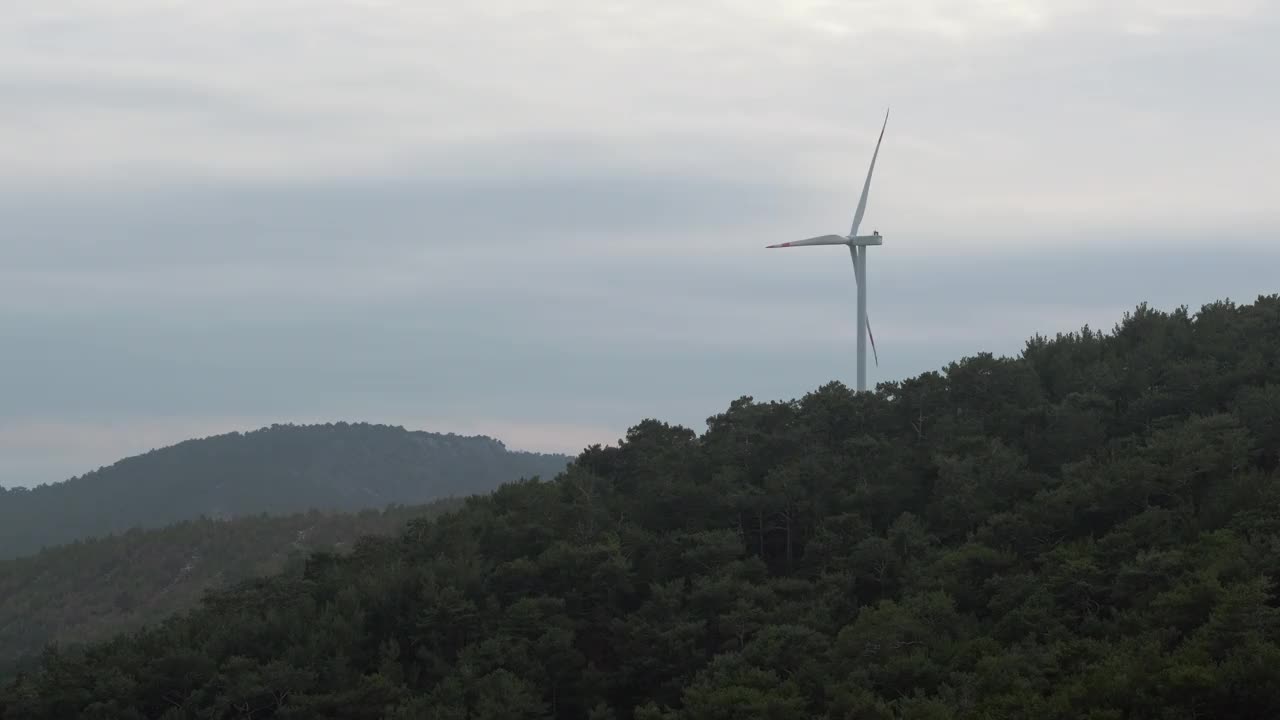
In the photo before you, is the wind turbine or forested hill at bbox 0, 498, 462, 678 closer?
the wind turbine

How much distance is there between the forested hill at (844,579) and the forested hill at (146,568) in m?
73.2

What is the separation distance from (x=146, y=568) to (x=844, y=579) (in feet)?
391

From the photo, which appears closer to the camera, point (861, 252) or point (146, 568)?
point (861, 252)

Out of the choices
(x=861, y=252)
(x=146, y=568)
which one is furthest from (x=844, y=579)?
(x=146, y=568)

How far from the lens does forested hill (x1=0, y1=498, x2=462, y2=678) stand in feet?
509

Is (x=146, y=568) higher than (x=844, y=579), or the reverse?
(x=146, y=568)

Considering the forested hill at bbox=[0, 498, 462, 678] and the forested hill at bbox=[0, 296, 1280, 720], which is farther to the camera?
the forested hill at bbox=[0, 498, 462, 678]

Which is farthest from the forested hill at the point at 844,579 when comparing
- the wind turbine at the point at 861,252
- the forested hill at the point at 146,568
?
the forested hill at the point at 146,568

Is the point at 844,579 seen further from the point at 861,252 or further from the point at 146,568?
the point at 146,568

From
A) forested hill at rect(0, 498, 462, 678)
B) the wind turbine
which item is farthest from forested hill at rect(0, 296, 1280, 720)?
forested hill at rect(0, 498, 462, 678)

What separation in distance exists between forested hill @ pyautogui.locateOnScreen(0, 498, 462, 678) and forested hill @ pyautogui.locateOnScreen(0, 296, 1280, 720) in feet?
240

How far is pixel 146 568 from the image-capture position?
17038cm

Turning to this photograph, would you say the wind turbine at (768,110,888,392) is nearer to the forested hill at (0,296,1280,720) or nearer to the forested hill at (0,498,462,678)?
the forested hill at (0,296,1280,720)

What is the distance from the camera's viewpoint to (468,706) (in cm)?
6278
